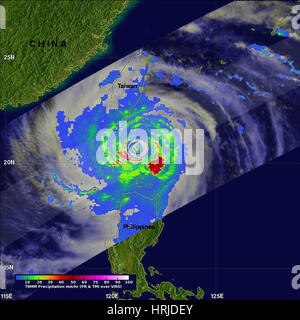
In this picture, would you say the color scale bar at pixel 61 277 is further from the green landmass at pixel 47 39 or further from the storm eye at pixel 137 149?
the green landmass at pixel 47 39

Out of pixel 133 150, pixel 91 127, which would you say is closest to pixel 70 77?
pixel 91 127

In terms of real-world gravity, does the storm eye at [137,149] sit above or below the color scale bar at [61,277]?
above

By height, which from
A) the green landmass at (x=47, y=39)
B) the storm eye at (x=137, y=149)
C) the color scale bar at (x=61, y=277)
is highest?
the green landmass at (x=47, y=39)

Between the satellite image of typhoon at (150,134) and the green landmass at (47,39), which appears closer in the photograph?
the satellite image of typhoon at (150,134)

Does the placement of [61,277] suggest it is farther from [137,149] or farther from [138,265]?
[137,149]

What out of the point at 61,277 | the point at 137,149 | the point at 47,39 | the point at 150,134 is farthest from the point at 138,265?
the point at 47,39

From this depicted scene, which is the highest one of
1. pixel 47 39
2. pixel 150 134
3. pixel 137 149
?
pixel 47 39

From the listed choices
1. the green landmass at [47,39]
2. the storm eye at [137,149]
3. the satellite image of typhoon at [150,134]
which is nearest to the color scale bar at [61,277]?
the satellite image of typhoon at [150,134]
